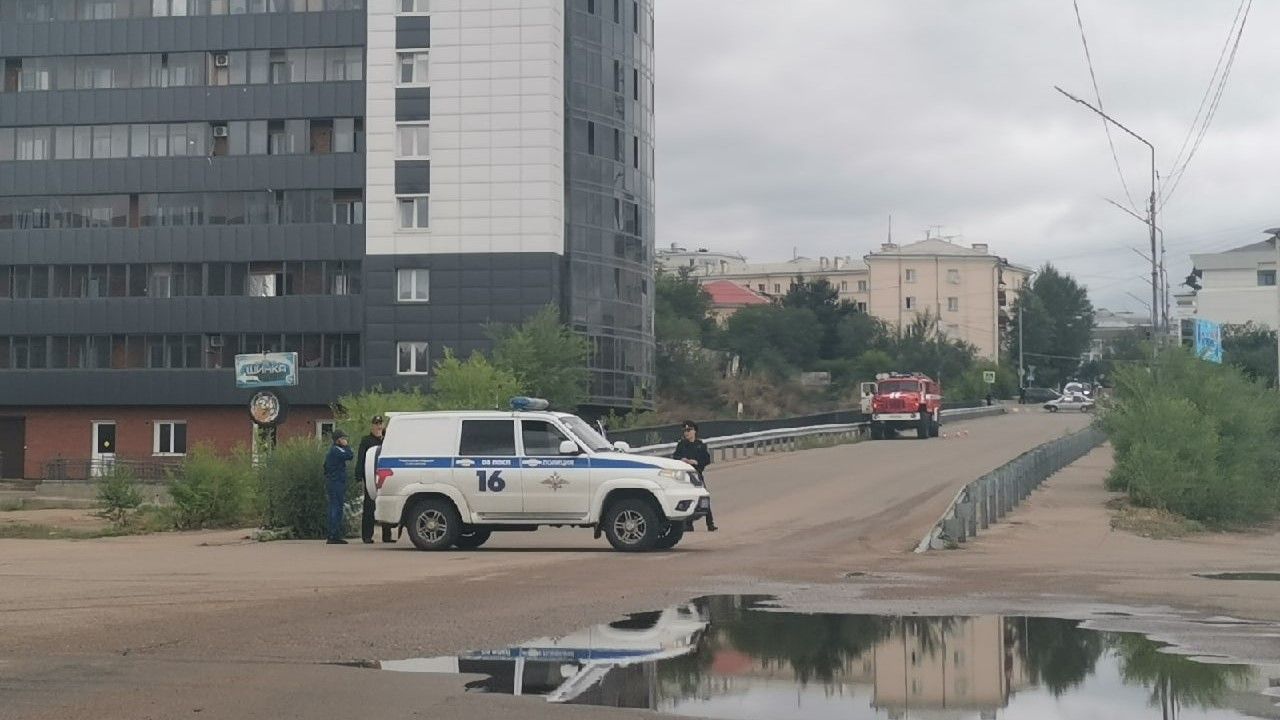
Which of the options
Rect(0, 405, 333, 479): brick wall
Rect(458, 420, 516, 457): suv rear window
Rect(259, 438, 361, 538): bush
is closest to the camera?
Rect(458, 420, 516, 457): suv rear window

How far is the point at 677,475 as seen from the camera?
75.0 ft

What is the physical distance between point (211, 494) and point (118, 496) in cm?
213

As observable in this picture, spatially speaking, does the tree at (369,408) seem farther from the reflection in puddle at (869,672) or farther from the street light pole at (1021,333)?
the street light pole at (1021,333)

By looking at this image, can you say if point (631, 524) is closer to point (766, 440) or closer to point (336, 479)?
point (336, 479)

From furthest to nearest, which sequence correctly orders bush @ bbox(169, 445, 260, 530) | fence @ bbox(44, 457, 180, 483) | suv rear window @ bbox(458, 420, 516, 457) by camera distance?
fence @ bbox(44, 457, 180, 483), bush @ bbox(169, 445, 260, 530), suv rear window @ bbox(458, 420, 516, 457)

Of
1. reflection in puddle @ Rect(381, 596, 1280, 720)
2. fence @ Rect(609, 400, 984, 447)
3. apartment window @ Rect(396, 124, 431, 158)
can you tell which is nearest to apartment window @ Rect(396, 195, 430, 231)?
apartment window @ Rect(396, 124, 431, 158)

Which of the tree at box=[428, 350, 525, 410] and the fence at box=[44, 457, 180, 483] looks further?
the fence at box=[44, 457, 180, 483]

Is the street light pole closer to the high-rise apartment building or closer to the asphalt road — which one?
the high-rise apartment building

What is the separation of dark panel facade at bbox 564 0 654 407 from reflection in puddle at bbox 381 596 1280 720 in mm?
58316

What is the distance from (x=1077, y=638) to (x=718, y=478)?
94.5ft

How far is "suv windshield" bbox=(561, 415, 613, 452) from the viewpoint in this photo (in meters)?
23.3


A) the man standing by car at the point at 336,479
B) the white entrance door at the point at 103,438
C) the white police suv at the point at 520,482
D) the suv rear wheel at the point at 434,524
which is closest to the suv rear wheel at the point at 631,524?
the white police suv at the point at 520,482

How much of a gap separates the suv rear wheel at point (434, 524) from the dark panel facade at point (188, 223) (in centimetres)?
4926

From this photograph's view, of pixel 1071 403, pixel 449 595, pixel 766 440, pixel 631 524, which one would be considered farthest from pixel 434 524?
pixel 1071 403
